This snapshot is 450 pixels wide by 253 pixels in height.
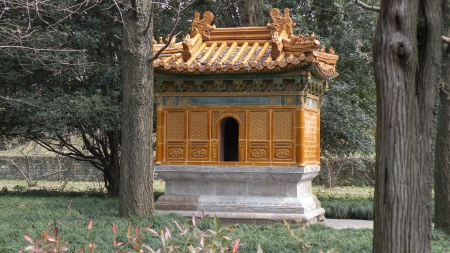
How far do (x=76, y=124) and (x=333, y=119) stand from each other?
21.1ft

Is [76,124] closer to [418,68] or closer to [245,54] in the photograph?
[245,54]

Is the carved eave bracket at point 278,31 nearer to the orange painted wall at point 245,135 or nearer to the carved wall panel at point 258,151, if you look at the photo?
the orange painted wall at point 245,135

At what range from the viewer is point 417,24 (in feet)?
16.7

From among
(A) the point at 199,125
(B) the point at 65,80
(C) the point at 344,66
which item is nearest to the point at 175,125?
(A) the point at 199,125

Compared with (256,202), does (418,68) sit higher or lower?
higher

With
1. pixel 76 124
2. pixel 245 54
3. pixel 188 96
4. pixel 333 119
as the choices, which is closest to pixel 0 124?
pixel 76 124

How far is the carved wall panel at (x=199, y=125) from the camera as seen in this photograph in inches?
460

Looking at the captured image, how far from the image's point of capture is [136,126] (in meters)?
9.72

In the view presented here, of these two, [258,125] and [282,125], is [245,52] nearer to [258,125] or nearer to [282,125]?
[258,125]

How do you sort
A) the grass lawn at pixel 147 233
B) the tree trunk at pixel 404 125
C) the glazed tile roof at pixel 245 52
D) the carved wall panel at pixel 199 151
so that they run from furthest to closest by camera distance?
the carved wall panel at pixel 199 151
the glazed tile roof at pixel 245 52
the grass lawn at pixel 147 233
the tree trunk at pixel 404 125

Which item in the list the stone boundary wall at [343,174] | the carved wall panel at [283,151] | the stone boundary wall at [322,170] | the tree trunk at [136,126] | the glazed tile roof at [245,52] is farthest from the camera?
the stone boundary wall at [343,174]

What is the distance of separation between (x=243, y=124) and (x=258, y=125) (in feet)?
0.95

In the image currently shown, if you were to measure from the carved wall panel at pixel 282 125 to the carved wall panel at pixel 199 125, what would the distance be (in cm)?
136

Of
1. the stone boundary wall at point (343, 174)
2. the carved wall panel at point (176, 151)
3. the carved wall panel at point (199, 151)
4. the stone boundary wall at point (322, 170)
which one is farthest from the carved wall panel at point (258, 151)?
the stone boundary wall at point (343, 174)
